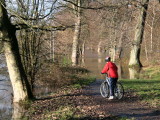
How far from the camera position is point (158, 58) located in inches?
1150

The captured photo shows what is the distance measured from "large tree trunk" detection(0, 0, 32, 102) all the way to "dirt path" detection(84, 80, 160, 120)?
3.35 meters

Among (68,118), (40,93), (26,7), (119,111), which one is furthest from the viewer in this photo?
(40,93)

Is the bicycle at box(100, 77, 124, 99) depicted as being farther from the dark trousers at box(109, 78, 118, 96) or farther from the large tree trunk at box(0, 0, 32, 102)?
the large tree trunk at box(0, 0, 32, 102)

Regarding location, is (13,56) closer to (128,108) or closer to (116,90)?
(116,90)

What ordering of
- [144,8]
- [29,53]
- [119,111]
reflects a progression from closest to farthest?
[119,111]
[29,53]
[144,8]

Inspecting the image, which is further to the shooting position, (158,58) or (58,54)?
(158,58)

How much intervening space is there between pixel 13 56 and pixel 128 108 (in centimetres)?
535

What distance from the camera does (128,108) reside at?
382 inches

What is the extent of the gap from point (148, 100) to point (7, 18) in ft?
22.6

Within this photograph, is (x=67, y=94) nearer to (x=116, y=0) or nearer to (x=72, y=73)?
(x=72, y=73)

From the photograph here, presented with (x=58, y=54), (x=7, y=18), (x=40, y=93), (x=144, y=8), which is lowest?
(x=40, y=93)

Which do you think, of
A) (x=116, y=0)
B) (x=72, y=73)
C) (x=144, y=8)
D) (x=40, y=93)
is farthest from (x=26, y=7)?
(x=144, y=8)

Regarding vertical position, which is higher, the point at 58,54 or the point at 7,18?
the point at 7,18

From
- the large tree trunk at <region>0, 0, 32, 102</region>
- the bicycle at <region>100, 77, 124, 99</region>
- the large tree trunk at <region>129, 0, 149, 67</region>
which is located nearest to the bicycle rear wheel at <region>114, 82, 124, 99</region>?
the bicycle at <region>100, 77, 124, 99</region>
